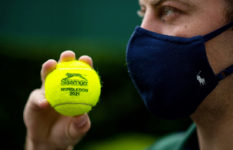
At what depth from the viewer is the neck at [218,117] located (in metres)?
2.50

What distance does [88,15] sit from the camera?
10078 mm

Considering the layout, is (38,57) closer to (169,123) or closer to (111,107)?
(111,107)

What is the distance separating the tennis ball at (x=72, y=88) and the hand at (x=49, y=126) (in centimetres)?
21

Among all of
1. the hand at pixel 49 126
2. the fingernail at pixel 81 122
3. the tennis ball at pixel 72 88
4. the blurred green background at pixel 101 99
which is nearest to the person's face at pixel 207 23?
the tennis ball at pixel 72 88

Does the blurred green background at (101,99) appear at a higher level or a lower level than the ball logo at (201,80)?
lower

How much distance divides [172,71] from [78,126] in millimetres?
905

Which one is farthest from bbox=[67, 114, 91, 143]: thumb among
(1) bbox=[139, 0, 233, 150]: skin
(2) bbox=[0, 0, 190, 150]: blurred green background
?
(2) bbox=[0, 0, 190, 150]: blurred green background

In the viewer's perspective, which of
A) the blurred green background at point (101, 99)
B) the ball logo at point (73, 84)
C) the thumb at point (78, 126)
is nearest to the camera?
the ball logo at point (73, 84)

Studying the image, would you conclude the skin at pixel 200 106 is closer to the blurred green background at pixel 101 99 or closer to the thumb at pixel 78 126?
the thumb at pixel 78 126

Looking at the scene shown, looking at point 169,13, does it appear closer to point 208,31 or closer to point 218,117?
point 208,31

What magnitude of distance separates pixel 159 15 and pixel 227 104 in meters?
0.92

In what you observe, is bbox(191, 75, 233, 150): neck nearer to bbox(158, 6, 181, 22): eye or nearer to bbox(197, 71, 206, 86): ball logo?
bbox(197, 71, 206, 86): ball logo

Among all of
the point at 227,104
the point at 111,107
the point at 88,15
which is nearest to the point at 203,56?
the point at 227,104

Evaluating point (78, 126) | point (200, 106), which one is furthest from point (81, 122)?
point (200, 106)
